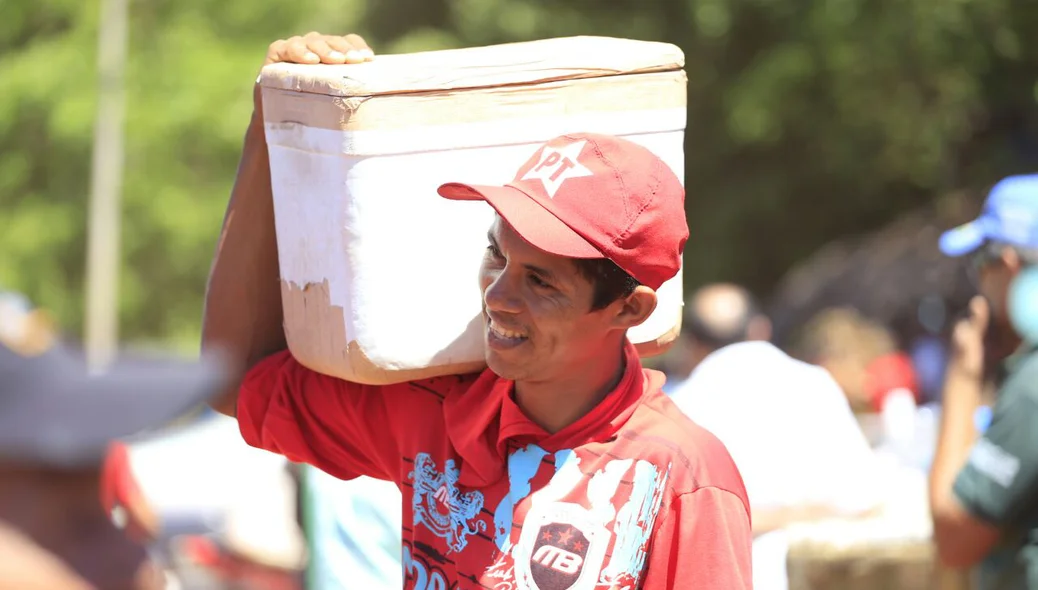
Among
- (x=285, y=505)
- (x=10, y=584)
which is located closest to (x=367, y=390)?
(x=10, y=584)

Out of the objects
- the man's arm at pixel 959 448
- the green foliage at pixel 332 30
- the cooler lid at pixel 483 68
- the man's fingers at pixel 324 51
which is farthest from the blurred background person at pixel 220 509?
the green foliage at pixel 332 30

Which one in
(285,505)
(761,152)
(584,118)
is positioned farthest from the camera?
(761,152)

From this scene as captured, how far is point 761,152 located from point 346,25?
17.8ft

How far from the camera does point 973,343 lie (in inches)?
155

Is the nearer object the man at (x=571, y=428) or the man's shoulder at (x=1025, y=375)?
the man at (x=571, y=428)

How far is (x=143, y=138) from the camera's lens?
43.9 ft

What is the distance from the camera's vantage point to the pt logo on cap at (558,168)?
2283 millimetres

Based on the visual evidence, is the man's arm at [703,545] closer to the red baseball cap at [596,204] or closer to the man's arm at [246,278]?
the red baseball cap at [596,204]

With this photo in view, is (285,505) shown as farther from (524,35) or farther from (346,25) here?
(346,25)

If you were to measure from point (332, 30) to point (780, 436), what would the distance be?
13.2 m

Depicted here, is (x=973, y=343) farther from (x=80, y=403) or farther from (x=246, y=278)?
(x=80, y=403)

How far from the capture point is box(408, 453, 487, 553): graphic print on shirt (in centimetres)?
237

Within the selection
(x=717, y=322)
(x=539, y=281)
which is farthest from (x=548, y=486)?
(x=717, y=322)

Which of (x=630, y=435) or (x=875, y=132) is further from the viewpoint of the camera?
(x=875, y=132)
